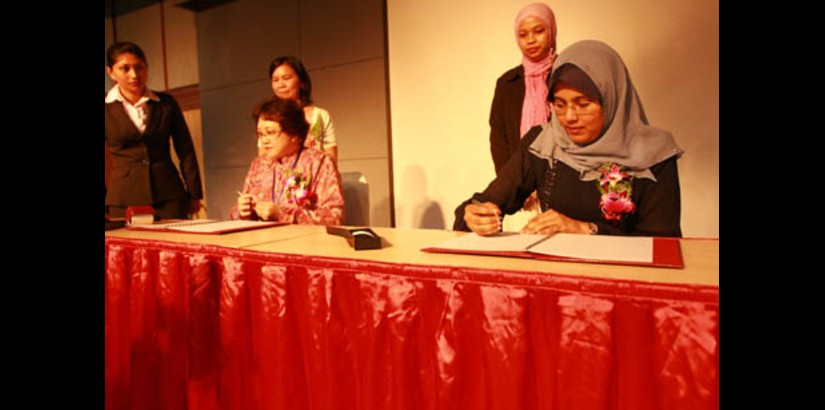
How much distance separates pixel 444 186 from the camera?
3.59 metres

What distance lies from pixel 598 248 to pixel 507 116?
72.6 inches

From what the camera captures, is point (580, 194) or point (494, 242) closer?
point (494, 242)

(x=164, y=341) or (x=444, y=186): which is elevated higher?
(x=444, y=186)

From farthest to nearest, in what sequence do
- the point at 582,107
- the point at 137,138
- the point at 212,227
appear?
the point at 137,138 → the point at 582,107 → the point at 212,227

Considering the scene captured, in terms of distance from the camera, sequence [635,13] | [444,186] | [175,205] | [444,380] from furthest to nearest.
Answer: [444,186], [635,13], [175,205], [444,380]

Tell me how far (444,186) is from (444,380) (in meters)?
2.84

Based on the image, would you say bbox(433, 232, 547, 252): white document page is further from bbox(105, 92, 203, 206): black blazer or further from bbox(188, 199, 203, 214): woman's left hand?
bbox(188, 199, 203, 214): woman's left hand

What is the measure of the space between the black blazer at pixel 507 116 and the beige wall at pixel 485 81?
63 cm

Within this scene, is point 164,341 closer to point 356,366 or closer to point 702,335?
point 356,366

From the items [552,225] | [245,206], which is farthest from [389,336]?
[245,206]

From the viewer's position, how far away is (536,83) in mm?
2459

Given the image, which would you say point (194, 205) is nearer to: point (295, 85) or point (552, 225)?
point (295, 85)

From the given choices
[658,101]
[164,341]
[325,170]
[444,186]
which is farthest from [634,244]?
[444,186]

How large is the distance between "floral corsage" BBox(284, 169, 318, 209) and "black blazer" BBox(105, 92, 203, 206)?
0.90 metres
